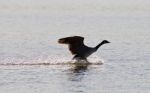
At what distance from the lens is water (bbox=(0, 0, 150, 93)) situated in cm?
2133

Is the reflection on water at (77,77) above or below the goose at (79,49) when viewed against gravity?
below

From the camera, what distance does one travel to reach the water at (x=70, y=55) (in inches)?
840

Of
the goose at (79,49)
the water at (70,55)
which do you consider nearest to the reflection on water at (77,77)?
the water at (70,55)

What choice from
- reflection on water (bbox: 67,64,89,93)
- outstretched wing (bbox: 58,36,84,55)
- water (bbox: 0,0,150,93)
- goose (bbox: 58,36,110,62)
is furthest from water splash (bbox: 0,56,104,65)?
reflection on water (bbox: 67,64,89,93)

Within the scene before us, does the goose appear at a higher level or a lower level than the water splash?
higher

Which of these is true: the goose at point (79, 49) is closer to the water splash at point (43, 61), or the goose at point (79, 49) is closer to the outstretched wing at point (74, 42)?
the outstretched wing at point (74, 42)

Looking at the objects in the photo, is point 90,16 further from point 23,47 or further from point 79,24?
point 23,47

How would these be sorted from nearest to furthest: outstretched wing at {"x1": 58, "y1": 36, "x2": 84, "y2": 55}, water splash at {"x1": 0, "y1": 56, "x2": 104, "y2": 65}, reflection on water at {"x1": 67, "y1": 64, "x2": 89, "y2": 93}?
reflection on water at {"x1": 67, "y1": 64, "x2": 89, "y2": 93} < water splash at {"x1": 0, "y1": 56, "x2": 104, "y2": 65} < outstretched wing at {"x1": 58, "y1": 36, "x2": 84, "y2": 55}

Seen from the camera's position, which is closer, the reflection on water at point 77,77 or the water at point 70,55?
the reflection on water at point 77,77

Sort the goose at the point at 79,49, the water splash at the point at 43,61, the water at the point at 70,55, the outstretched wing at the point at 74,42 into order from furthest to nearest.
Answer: the goose at the point at 79,49 → the outstretched wing at the point at 74,42 → the water splash at the point at 43,61 → the water at the point at 70,55

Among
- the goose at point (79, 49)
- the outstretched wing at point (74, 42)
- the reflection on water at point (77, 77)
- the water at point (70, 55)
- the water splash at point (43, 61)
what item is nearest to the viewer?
the reflection on water at point (77, 77)

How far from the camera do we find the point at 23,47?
30766 mm

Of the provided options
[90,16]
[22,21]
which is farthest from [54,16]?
[22,21]

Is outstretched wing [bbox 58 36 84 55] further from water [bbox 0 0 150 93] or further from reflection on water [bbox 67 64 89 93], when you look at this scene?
reflection on water [bbox 67 64 89 93]
